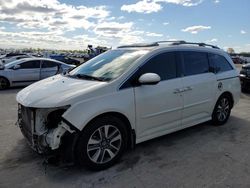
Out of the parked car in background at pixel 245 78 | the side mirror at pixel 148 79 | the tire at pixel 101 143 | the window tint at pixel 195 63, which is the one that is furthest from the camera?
the parked car in background at pixel 245 78

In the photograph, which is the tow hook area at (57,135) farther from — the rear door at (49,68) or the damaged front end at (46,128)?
the rear door at (49,68)

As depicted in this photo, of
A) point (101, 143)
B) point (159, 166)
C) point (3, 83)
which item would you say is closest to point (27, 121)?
point (101, 143)

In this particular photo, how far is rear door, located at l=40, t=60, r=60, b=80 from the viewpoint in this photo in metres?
13.3

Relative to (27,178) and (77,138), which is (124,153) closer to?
(77,138)

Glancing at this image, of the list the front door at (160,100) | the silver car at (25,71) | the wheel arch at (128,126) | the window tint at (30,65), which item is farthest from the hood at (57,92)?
the window tint at (30,65)

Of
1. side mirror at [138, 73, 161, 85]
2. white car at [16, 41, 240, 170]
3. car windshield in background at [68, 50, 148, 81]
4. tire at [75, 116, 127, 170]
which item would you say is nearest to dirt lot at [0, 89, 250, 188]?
tire at [75, 116, 127, 170]

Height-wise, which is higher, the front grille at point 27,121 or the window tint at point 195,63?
the window tint at point 195,63

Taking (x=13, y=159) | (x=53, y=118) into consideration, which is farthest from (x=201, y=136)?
(x=13, y=159)

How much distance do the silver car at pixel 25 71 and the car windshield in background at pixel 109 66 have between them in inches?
284

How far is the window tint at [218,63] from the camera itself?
590 centimetres

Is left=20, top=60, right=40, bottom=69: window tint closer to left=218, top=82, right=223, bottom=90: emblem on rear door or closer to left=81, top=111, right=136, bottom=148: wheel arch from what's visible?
left=218, top=82, right=223, bottom=90: emblem on rear door

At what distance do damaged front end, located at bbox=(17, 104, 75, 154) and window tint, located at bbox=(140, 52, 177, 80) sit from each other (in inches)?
58.6

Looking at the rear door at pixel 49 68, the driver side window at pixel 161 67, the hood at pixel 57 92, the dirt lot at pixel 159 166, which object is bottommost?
the dirt lot at pixel 159 166

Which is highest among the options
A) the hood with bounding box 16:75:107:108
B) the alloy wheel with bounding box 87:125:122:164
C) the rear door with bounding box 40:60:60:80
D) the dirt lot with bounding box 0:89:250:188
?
the rear door with bounding box 40:60:60:80
